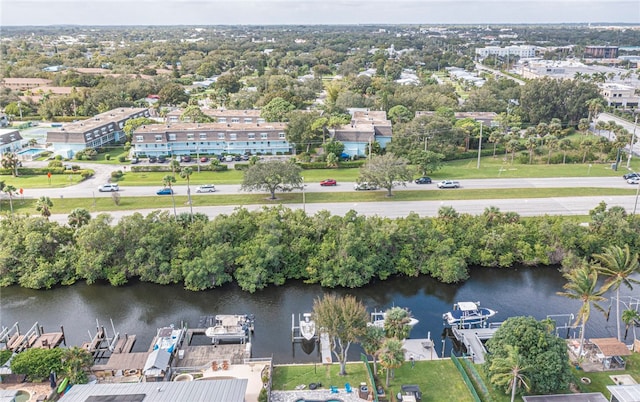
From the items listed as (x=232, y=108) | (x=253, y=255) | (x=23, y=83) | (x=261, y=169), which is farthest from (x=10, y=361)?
(x=23, y=83)

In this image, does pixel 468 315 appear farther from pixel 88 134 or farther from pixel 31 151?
pixel 31 151

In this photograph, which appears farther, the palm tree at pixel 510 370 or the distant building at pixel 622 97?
the distant building at pixel 622 97

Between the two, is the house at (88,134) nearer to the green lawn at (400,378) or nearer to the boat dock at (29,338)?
the boat dock at (29,338)

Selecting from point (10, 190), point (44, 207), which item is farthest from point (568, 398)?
point (10, 190)

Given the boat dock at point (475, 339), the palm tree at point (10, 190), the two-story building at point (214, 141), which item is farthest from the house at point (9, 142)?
the boat dock at point (475, 339)

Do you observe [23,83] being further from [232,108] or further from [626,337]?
[626,337]
